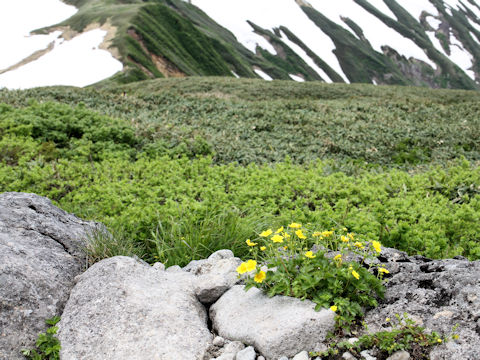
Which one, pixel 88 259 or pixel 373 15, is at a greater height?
pixel 373 15

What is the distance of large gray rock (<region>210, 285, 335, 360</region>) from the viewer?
10.1ft

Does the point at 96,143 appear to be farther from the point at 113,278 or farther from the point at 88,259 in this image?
the point at 113,278

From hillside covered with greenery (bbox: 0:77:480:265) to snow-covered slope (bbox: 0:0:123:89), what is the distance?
32323 mm

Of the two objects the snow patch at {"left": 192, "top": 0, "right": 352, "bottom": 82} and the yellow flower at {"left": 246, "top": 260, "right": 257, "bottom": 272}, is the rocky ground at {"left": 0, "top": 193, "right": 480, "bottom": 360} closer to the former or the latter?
the yellow flower at {"left": 246, "top": 260, "right": 257, "bottom": 272}

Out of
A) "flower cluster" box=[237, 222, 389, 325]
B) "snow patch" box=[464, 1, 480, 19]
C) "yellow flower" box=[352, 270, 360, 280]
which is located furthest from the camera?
"snow patch" box=[464, 1, 480, 19]

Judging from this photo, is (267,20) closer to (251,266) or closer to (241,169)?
(241,169)

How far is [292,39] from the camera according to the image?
4070 inches

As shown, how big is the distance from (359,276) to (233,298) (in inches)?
45.3

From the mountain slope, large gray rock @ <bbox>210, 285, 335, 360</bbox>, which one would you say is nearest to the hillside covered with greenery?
large gray rock @ <bbox>210, 285, 335, 360</bbox>

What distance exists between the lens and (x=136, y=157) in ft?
33.0

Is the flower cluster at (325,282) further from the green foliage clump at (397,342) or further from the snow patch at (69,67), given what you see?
the snow patch at (69,67)

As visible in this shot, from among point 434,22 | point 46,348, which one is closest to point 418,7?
point 434,22

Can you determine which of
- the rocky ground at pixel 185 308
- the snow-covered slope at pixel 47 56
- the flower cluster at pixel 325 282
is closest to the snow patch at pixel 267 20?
the snow-covered slope at pixel 47 56

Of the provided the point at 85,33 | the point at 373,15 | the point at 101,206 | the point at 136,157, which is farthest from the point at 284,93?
the point at 373,15
